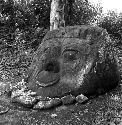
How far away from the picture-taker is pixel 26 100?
5434mm

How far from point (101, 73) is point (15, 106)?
6.19 feet

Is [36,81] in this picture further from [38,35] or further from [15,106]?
[38,35]

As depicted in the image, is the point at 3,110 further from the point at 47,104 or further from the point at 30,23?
the point at 30,23

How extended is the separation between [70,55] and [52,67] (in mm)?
479

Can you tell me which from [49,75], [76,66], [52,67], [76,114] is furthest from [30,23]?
[76,114]

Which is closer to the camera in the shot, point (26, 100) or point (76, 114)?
point (76, 114)

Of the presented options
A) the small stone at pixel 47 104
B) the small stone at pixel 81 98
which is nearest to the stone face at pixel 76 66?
the small stone at pixel 81 98

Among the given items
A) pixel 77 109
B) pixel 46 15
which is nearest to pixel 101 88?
pixel 77 109

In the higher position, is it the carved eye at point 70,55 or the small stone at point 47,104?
the carved eye at point 70,55

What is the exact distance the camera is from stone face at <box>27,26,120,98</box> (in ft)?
18.0

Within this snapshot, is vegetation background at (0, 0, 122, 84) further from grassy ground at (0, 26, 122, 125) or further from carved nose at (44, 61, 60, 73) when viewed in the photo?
grassy ground at (0, 26, 122, 125)

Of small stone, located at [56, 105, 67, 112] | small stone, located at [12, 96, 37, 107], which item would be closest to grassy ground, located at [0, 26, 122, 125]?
small stone, located at [56, 105, 67, 112]

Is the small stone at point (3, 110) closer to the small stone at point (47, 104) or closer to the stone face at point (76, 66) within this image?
the small stone at point (47, 104)

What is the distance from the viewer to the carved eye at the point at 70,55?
19.1ft
